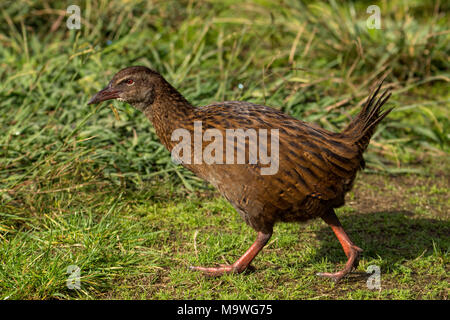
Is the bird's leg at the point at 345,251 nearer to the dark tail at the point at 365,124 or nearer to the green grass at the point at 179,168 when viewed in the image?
the green grass at the point at 179,168

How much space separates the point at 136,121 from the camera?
17.6ft

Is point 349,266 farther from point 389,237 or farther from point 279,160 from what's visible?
point 279,160

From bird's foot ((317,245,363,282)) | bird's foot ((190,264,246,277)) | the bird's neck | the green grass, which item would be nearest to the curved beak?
the bird's neck

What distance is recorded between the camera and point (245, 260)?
364 cm

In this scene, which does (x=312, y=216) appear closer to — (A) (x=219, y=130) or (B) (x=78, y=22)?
(A) (x=219, y=130)

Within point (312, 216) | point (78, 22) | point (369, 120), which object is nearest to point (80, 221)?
point (312, 216)

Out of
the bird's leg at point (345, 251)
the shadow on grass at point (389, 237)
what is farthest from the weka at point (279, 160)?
the shadow on grass at point (389, 237)

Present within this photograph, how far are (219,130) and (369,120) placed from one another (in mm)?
1003

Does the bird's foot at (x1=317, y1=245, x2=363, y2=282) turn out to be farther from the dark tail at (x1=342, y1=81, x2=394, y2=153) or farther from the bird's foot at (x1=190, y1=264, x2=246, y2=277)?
the dark tail at (x1=342, y1=81, x2=394, y2=153)

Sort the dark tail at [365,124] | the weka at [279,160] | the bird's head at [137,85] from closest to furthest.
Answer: the weka at [279,160], the dark tail at [365,124], the bird's head at [137,85]

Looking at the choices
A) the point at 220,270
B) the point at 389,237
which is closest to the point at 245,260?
the point at 220,270

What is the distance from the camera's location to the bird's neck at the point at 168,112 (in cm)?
366

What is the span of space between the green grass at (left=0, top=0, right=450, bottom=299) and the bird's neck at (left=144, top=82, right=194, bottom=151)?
80 cm

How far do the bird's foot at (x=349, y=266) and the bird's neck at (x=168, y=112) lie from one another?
53.8 inches
